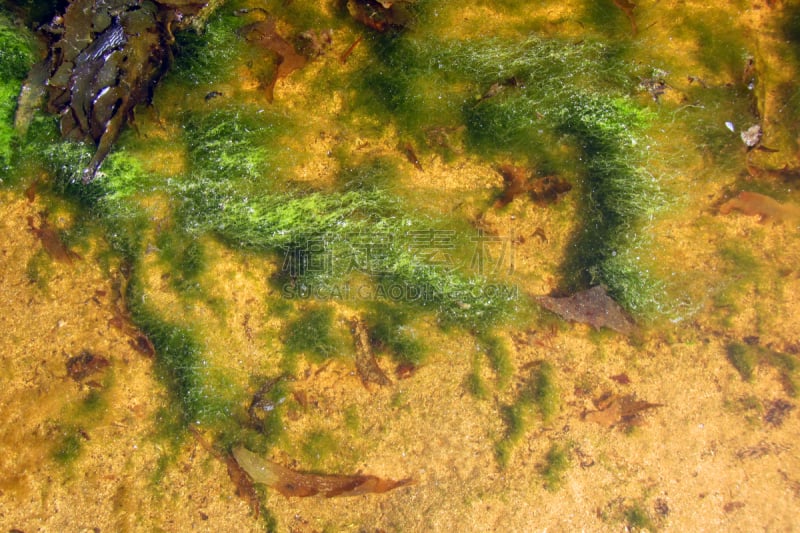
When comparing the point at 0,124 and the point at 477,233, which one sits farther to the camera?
the point at 477,233

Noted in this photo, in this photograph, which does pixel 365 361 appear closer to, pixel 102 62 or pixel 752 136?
pixel 102 62

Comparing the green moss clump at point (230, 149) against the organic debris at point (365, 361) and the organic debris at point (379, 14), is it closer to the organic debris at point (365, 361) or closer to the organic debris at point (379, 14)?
the organic debris at point (379, 14)

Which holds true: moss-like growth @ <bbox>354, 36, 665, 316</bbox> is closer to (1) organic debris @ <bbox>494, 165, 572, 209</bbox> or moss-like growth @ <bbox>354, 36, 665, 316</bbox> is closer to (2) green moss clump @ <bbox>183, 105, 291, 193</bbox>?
(1) organic debris @ <bbox>494, 165, 572, 209</bbox>

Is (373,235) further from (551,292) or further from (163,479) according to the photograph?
(163,479)

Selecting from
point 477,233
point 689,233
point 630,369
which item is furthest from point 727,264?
point 477,233

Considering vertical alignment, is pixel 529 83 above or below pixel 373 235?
above

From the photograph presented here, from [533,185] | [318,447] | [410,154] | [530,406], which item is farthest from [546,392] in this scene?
[410,154]
